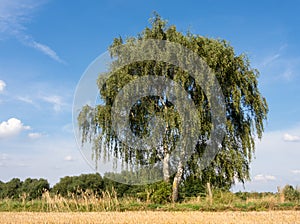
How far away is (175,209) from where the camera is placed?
15477mm

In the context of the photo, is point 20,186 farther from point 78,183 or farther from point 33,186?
point 78,183

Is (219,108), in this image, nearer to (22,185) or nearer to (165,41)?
(165,41)

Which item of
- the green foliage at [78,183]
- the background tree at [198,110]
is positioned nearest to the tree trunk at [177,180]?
the background tree at [198,110]

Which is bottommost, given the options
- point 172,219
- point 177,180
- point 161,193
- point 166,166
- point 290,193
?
point 172,219

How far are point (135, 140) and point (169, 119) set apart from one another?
253 centimetres

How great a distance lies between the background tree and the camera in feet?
64.4

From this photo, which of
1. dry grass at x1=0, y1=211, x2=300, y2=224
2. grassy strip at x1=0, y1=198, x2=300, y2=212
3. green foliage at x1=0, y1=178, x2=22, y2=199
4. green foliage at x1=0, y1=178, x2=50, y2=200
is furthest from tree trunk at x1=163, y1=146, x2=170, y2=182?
green foliage at x1=0, y1=178, x2=22, y2=199

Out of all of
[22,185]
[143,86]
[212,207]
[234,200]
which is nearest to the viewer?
[212,207]

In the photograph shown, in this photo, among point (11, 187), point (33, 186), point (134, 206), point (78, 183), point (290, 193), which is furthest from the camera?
point (11, 187)

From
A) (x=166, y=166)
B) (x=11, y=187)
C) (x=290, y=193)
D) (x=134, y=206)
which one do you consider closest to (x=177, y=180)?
(x=166, y=166)

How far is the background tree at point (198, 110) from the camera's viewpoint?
19641 mm

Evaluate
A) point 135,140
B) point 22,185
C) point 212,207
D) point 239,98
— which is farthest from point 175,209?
point 22,185

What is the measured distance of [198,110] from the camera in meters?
19.5

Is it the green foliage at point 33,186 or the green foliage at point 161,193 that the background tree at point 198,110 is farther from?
the green foliage at point 33,186
